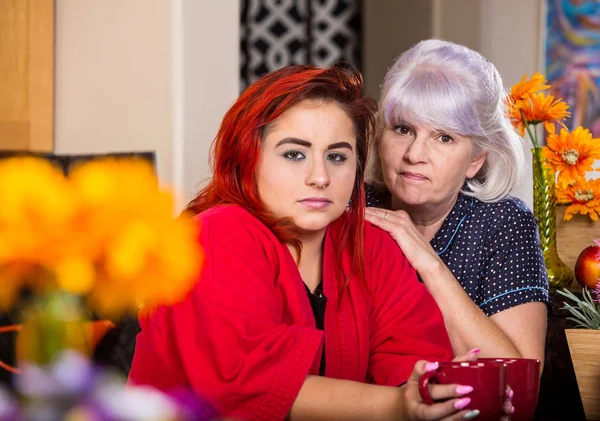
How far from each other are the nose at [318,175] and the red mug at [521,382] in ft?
1.06

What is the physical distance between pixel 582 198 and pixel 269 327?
0.81 metres

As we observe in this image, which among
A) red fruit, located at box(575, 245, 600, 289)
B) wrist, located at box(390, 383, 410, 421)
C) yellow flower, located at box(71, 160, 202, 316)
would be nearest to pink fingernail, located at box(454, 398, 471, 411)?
wrist, located at box(390, 383, 410, 421)

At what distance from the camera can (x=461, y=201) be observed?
61.7 inches

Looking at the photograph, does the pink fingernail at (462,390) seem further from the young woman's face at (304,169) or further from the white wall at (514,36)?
the white wall at (514,36)

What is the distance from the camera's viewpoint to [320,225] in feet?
3.59

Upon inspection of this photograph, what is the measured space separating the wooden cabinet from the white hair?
0.99m

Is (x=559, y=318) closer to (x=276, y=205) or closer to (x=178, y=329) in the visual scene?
(x=276, y=205)

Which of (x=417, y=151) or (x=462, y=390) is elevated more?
(x=417, y=151)

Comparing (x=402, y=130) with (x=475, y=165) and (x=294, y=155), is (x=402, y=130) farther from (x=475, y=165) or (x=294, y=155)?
(x=294, y=155)

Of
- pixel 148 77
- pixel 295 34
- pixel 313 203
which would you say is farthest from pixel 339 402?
pixel 295 34

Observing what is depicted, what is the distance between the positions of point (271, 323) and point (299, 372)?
0.07m

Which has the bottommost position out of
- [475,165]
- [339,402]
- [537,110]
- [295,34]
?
[339,402]

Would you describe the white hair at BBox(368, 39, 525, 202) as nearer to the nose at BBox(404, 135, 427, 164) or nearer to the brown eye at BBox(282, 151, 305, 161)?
the nose at BBox(404, 135, 427, 164)

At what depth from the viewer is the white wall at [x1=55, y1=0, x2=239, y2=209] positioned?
6.58ft
